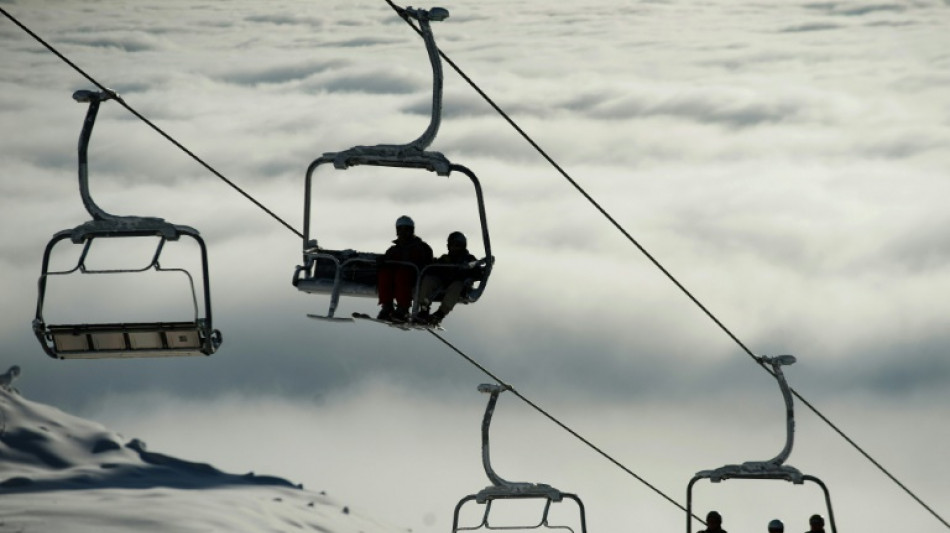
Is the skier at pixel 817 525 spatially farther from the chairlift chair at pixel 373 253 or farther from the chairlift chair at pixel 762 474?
the chairlift chair at pixel 373 253

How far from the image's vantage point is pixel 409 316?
2794cm

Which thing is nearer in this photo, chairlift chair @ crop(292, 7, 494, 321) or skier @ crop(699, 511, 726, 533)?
chairlift chair @ crop(292, 7, 494, 321)

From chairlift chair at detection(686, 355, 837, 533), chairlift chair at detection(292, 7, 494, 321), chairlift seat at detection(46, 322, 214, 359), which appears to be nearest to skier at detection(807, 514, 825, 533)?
chairlift chair at detection(686, 355, 837, 533)

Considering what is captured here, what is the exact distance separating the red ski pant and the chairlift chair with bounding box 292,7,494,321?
0.41ft

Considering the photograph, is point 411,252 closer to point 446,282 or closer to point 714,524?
point 446,282

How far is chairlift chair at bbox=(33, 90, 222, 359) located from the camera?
24.4 metres

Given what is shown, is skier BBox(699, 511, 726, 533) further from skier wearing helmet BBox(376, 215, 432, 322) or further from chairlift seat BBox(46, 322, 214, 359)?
chairlift seat BBox(46, 322, 214, 359)

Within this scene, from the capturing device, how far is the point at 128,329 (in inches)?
962

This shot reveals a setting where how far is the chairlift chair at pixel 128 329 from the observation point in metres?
24.4

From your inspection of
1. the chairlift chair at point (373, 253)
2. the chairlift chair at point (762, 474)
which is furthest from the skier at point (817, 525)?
the chairlift chair at point (373, 253)

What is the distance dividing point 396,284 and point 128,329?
4.76 metres

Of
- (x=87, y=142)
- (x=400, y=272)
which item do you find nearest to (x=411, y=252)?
(x=400, y=272)

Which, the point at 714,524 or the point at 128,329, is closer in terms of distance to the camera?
the point at 128,329

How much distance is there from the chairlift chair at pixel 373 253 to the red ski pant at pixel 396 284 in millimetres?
124
